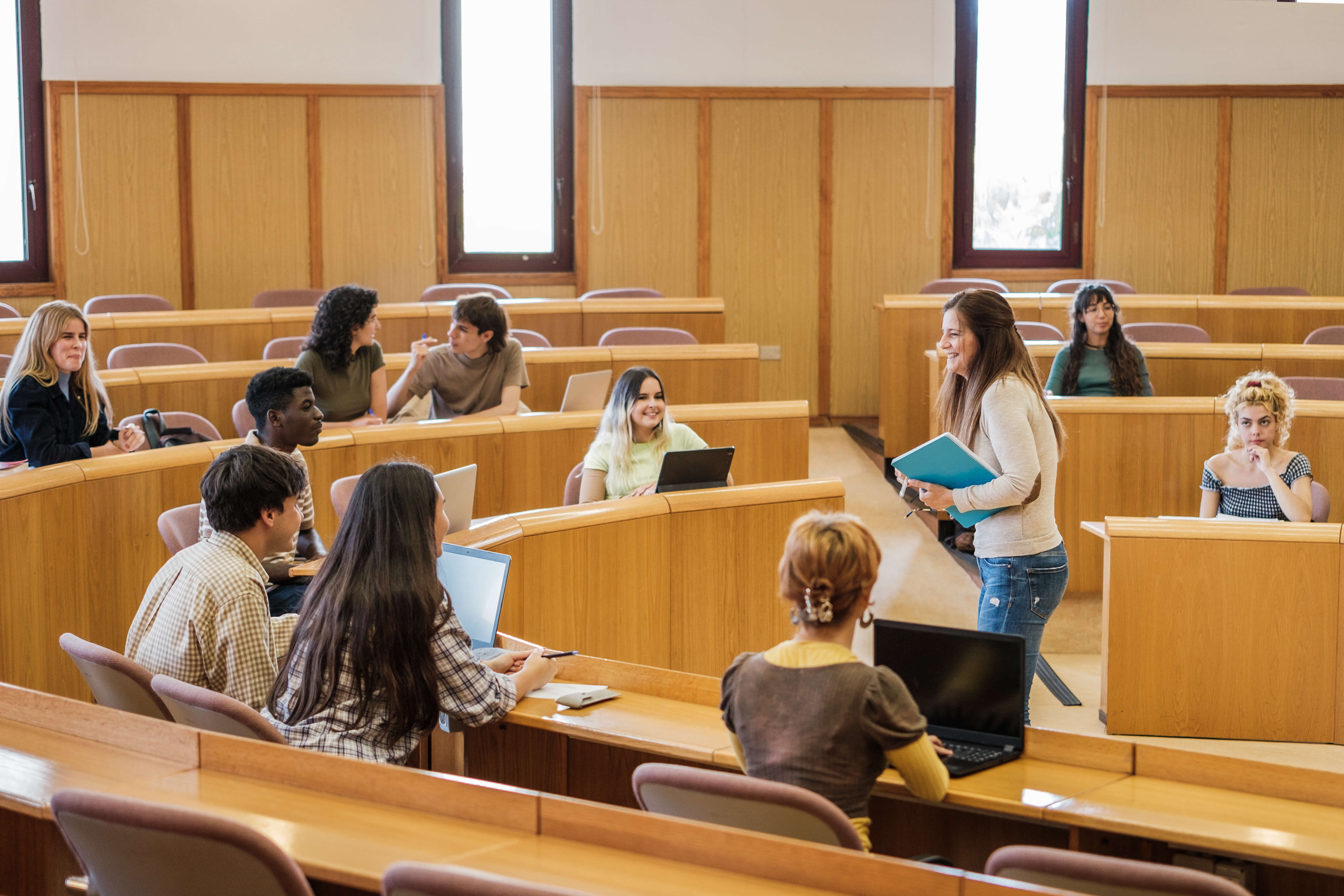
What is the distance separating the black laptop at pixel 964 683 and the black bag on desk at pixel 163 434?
10.1ft

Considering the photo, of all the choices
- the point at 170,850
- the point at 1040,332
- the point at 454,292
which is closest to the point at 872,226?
the point at 1040,332

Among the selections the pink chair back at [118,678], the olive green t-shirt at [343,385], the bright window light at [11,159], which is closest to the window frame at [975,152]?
the olive green t-shirt at [343,385]

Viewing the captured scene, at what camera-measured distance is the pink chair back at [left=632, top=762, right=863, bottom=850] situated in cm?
178

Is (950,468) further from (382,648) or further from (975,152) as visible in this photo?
(975,152)

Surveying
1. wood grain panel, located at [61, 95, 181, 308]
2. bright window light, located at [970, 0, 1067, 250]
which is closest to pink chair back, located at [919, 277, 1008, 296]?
bright window light, located at [970, 0, 1067, 250]

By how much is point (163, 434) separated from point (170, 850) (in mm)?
3270

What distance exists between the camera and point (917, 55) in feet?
30.2

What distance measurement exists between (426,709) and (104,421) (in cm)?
268

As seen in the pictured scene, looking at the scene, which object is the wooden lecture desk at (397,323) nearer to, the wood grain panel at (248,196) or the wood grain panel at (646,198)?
the wood grain panel at (248,196)

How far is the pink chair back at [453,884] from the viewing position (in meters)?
1.45

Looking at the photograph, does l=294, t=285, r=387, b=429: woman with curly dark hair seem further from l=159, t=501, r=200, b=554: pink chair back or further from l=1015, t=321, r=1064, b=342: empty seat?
l=1015, t=321, r=1064, b=342: empty seat

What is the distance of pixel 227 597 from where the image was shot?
2.69 meters

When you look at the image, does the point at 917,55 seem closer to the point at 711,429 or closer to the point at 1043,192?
the point at 1043,192

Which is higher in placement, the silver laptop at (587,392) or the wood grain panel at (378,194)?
the wood grain panel at (378,194)
